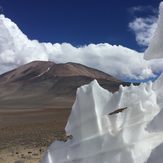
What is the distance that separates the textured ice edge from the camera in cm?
632

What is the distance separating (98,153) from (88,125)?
467mm

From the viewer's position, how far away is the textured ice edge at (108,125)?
632 cm

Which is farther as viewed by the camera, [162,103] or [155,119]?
[162,103]

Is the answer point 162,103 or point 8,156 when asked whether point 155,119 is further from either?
point 8,156

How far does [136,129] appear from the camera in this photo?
646cm

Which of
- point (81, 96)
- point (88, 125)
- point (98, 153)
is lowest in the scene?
point (98, 153)

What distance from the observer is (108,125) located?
22.3 ft

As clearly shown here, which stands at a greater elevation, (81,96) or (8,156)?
(8,156)

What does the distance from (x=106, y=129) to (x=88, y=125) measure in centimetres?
27

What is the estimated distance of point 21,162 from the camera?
16922 mm

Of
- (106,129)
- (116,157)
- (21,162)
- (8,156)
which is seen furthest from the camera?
(8,156)

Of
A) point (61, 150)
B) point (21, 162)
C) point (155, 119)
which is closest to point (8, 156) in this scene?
point (21, 162)

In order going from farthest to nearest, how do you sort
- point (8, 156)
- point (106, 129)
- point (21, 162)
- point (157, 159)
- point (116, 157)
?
point (8, 156), point (21, 162), point (106, 129), point (116, 157), point (157, 159)

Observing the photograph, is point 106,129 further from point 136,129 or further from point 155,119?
point 155,119
